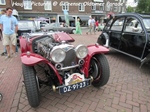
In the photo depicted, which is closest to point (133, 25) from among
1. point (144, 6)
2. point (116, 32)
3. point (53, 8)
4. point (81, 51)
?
point (116, 32)

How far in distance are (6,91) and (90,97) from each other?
1.93 m

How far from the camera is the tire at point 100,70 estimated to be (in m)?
2.79

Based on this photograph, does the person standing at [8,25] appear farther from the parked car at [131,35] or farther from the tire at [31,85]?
the parked car at [131,35]

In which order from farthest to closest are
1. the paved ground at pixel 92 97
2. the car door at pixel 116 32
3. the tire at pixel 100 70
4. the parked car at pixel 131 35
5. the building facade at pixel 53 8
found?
the building facade at pixel 53 8 < the car door at pixel 116 32 < the parked car at pixel 131 35 < the tire at pixel 100 70 < the paved ground at pixel 92 97

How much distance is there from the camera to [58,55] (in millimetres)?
2318

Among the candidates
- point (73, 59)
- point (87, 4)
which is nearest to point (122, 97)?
point (73, 59)

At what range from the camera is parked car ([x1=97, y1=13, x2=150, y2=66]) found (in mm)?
3736

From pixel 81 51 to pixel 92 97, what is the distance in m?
1.03

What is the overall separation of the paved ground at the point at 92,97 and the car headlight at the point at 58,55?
923mm

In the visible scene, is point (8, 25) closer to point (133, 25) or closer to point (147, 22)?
point (133, 25)

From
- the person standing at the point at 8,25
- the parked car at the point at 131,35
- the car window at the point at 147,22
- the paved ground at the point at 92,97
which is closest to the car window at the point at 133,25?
the parked car at the point at 131,35

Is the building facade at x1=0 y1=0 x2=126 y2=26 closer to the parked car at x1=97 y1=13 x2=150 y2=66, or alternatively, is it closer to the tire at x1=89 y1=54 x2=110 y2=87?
the parked car at x1=97 y1=13 x2=150 y2=66

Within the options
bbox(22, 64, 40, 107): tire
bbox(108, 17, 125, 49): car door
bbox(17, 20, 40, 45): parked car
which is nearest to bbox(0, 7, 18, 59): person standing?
bbox(17, 20, 40, 45): parked car

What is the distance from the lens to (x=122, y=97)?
2.76 meters
